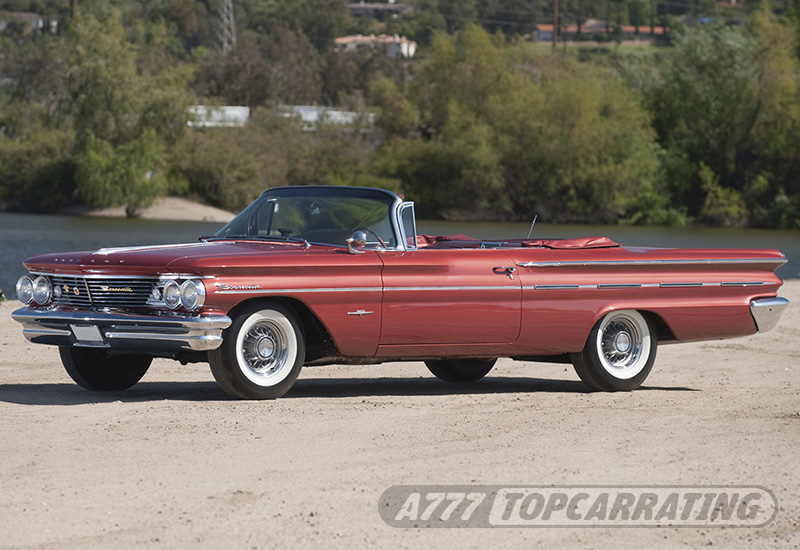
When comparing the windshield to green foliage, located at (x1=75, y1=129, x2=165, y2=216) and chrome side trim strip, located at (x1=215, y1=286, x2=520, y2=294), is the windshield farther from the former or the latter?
green foliage, located at (x1=75, y1=129, x2=165, y2=216)

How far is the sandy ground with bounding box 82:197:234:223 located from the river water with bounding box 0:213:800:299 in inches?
86.6

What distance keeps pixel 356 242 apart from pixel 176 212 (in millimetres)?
57792

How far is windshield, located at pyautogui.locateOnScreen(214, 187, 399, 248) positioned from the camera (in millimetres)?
9547

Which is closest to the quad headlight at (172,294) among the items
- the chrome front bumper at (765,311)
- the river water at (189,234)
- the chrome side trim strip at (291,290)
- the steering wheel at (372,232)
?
the chrome side trim strip at (291,290)

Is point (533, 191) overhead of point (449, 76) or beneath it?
beneath

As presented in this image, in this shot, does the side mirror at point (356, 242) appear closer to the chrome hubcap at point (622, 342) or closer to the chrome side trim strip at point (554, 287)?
the chrome side trim strip at point (554, 287)

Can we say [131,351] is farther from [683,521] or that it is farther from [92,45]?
[92,45]

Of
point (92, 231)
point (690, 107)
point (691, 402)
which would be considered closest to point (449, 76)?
point (690, 107)

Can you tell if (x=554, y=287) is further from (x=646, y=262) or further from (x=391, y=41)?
(x=391, y=41)

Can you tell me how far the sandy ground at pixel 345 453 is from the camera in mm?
5742

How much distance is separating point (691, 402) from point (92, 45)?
59.8 meters

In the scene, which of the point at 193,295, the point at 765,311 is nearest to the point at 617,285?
the point at 765,311

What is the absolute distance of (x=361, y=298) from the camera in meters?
9.05

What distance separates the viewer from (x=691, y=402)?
989 centimetres
